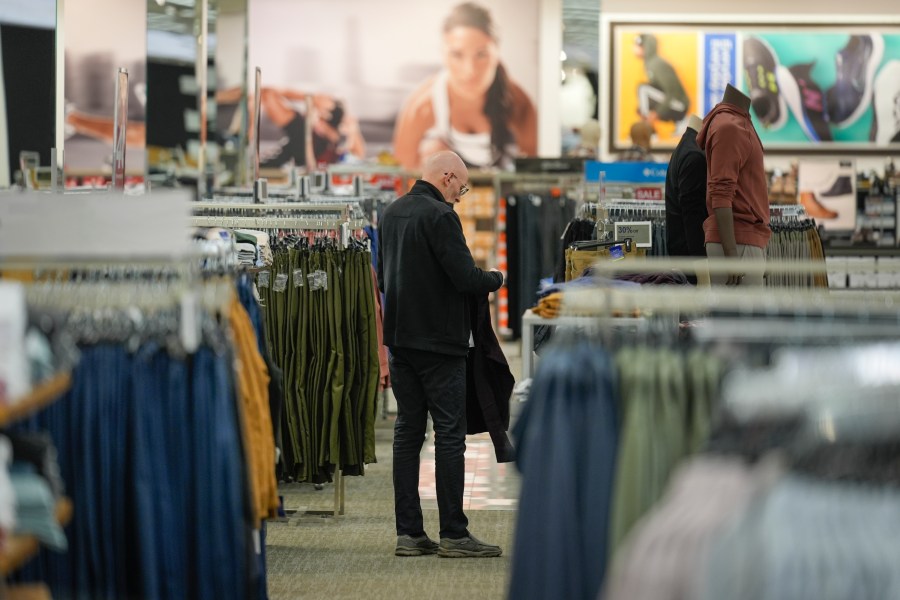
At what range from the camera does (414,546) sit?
224 inches

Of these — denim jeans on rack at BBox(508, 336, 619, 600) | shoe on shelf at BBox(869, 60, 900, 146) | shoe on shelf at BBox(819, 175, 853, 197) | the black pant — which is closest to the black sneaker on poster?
shoe on shelf at BBox(869, 60, 900, 146)

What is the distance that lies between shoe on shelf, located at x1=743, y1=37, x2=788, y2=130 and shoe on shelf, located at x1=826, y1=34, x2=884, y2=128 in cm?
58

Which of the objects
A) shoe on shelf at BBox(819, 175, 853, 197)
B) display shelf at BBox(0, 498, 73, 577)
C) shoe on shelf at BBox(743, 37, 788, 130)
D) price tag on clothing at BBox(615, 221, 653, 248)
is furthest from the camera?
shoe on shelf at BBox(743, 37, 788, 130)

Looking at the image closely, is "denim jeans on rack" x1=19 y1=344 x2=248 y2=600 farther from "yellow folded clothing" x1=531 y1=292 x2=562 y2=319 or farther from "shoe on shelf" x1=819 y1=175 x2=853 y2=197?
"shoe on shelf" x1=819 y1=175 x2=853 y2=197

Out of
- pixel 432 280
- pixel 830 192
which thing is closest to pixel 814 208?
pixel 830 192

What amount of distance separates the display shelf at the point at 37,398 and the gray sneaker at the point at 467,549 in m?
2.65

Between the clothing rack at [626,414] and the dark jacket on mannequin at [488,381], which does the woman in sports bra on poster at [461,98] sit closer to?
the dark jacket on mannequin at [488,381]

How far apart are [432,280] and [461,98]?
31.4ft

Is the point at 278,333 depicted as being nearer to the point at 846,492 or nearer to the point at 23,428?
the point at 23,428

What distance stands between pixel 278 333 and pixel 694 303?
2.96 metres

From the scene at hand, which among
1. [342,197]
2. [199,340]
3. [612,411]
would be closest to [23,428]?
[199,340]

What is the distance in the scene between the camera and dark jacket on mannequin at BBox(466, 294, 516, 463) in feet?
19.0

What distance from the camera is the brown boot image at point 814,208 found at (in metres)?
12.3

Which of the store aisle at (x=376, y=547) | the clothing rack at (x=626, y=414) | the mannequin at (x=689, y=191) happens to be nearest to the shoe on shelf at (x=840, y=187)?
the store aisle at (x=376, y=547)
